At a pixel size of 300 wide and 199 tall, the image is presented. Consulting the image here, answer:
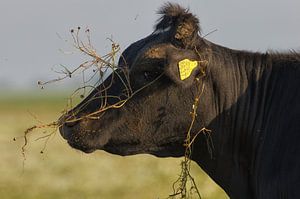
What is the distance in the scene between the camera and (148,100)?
29.3 feet

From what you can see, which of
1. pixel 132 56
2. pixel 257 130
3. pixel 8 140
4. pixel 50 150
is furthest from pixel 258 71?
pixel 8 140

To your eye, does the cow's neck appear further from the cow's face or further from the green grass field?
the green grass field

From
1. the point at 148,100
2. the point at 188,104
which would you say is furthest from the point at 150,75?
the point at 188,104

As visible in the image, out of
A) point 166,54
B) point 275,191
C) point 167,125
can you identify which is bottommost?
point 275,191

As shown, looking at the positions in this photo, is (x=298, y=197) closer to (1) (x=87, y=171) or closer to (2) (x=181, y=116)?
(2) (x=181, y=116)

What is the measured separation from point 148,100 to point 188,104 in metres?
0.39

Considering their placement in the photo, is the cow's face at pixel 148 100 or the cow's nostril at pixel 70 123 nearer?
the cow's face at pixel 148 100

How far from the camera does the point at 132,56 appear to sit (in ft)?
29.8

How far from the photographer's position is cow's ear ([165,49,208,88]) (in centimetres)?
880

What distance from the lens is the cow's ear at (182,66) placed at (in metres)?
8.80

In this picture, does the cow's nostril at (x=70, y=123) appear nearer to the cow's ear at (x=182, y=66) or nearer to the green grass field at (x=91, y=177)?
the cow's ear at (x=182, y=66)

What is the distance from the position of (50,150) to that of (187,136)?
2644 cm

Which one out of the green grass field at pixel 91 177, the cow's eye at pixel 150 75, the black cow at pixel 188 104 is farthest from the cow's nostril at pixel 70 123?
the green grass field at pixel 91 177

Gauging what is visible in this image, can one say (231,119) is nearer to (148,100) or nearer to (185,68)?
(185,68)
